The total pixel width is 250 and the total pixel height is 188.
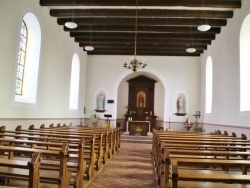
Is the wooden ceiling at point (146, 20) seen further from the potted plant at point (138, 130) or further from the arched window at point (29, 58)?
the potted plant at point (138, 130)

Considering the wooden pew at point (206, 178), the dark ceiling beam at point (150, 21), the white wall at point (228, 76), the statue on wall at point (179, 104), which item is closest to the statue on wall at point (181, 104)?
the statue on wall at point (179, 104)

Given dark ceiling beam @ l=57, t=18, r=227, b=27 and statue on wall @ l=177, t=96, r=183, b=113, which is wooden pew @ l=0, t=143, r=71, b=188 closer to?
dark ceiling beam @ l=57, t=18, r=227, b=27

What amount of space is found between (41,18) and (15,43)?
2.02 metres

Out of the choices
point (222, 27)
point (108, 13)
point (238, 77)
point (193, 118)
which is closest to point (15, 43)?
point (108, 13)

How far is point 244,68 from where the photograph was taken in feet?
24.7

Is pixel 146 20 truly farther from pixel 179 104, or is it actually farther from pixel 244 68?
pixel 179 104

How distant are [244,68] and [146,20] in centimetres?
406

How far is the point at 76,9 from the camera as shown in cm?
872

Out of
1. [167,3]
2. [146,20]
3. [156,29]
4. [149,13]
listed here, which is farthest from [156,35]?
[167,3]

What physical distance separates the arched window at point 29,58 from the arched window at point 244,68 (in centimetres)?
685

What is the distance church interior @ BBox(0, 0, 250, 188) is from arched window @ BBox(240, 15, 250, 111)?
0.03 m

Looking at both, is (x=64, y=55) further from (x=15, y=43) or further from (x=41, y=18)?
(x=15, y=43)

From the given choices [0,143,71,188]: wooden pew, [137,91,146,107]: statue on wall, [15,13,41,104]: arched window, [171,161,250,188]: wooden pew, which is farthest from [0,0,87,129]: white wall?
[171,161,250,188]: wooden pew

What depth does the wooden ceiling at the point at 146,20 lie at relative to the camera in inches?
303
